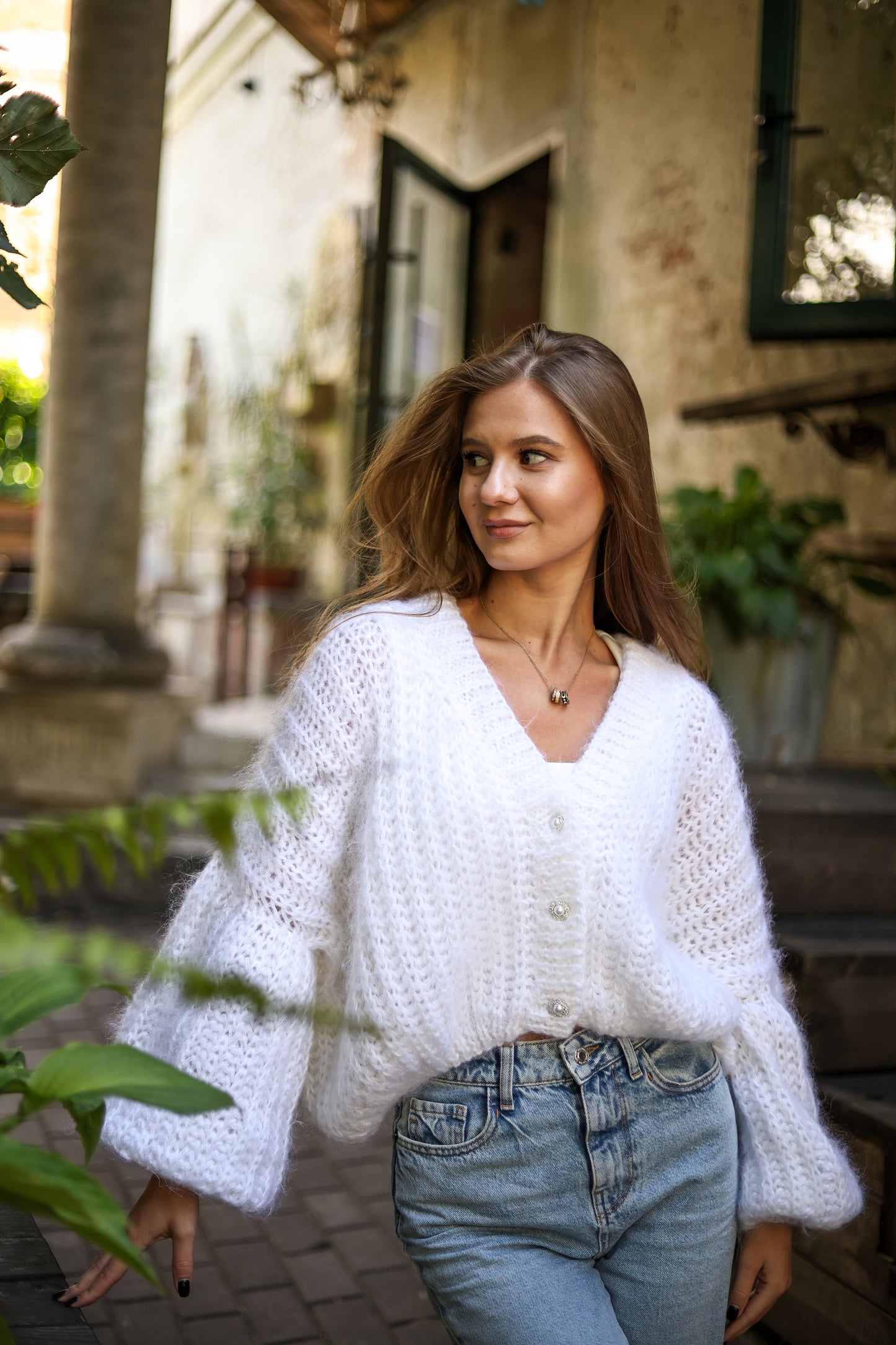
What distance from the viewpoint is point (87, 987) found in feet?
2.74

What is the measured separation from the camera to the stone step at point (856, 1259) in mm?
2152

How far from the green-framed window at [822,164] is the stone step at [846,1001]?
213 cm

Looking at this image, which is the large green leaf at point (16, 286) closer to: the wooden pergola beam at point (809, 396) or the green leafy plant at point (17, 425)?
the wooden pergola beam at point (809, 396)

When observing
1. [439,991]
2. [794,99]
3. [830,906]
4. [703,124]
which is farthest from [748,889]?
[703,124]

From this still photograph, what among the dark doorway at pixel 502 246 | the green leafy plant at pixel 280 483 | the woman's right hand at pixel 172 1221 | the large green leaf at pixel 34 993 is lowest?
the woman's right hand at pixel 172 1221

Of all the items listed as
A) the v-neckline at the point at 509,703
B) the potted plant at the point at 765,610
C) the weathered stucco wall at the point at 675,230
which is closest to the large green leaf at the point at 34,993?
the v-neckline at the point at 509,703

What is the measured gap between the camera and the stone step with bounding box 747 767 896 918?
9.96 feet

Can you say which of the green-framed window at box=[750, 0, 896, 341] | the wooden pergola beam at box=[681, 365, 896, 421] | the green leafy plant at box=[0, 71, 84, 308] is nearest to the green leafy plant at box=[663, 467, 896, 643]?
the wooden pergola beam at box=[681, 365, 896, 421]

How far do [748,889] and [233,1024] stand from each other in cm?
74

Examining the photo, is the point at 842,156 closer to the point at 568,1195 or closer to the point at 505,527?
the point at 505,527

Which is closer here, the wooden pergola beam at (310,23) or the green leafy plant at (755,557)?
the green leafy plant at (755,557)

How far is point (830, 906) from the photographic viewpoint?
10.1 ft

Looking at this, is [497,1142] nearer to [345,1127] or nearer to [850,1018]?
[345,1127]

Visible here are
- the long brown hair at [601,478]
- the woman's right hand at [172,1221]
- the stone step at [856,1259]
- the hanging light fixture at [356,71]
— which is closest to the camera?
the woman's right hand at [172,1221]
